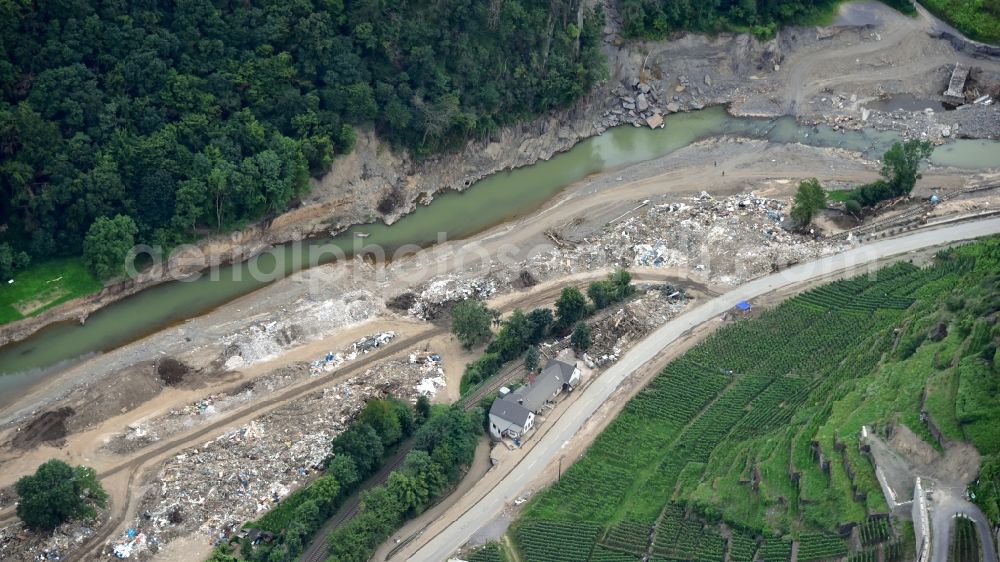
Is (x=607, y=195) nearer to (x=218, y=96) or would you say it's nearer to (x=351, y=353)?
(x=351, y=353)

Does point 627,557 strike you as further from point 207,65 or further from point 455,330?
point 207,65

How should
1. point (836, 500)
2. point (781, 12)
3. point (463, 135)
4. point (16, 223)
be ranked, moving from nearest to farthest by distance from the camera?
1. point (836, 500)
2. point (16, 223)
3. point (463, 135)
4. point (781, 12)

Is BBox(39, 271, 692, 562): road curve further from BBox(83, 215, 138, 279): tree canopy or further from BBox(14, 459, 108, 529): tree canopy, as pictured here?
BBox(83, 215, 138, 279): tree canopy

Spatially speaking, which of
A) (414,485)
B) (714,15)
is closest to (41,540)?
(414,485)

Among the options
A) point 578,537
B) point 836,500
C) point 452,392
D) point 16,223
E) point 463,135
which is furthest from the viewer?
point 463,135

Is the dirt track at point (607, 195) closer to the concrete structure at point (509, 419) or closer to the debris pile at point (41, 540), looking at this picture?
the debris pile at point (41, 540)

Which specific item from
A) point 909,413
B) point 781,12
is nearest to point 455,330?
point 909,413

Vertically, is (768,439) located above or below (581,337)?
below
